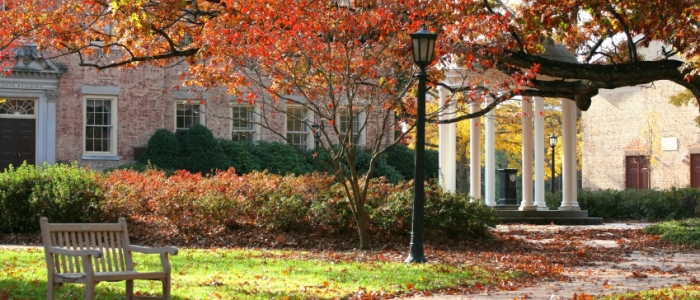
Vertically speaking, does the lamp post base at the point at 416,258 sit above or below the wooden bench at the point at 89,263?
below

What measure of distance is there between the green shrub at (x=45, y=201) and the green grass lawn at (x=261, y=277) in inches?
152

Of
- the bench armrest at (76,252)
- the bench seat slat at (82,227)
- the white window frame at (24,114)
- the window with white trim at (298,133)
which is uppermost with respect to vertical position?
the white window frame at (24,114)

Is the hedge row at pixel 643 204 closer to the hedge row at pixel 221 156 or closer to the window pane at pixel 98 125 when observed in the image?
the hedge row at pixel 221 156

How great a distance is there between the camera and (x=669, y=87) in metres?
38.9

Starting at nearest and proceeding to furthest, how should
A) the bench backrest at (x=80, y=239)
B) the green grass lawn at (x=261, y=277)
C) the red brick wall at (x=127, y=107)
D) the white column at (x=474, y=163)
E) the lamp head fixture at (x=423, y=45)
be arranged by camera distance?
the bench backrest at (x=80, y=239), the green grass lawn at (x=261, y=277), the lamp head fixture at (x=423, y=45), the white column at (x=474, y=163), the red brick wall at (x=127, y=107)

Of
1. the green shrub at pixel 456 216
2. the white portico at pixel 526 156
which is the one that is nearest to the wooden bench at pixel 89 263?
the green shrub at pixel 456 216

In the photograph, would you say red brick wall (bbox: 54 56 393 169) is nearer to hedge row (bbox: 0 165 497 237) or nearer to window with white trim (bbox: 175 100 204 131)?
window with white trim (bbox: 175 100 204 131)

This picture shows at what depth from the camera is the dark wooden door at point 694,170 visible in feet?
123

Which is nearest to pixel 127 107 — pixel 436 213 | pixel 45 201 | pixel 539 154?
pixel 45 201

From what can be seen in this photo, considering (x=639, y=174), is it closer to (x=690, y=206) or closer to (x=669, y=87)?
(x=669, y=87)

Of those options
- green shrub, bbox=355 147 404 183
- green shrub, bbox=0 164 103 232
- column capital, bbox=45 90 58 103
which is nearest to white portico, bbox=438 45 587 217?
green shrub, bbox=355 147 404 183

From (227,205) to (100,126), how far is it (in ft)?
45.1

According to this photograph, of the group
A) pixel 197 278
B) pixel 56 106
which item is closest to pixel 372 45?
pixel 197 278

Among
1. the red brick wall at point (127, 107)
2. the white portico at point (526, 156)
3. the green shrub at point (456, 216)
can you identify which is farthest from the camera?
the red brick wall at point (127, 107)
